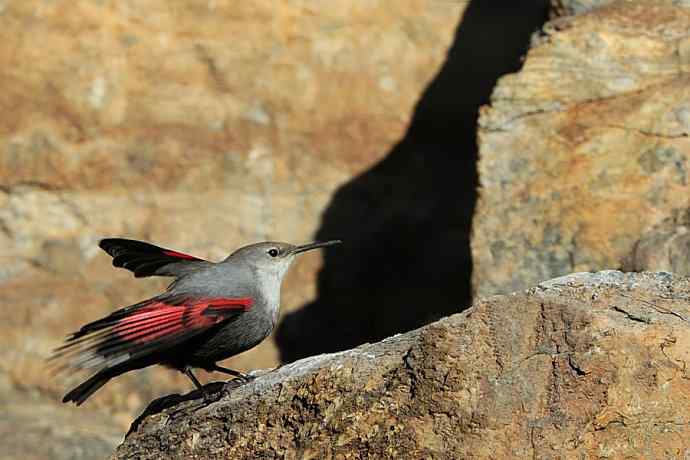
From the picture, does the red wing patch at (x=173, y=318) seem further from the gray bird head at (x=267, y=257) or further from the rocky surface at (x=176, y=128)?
the rocky surface at (x=176, y=128)

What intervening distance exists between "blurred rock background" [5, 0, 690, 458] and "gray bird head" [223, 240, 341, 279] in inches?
120

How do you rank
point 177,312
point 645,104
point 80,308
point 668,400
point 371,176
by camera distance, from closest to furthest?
point 668,400, point 177,312, point 645,104, point 80,308, point 371,176

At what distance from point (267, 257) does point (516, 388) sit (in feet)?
7.66

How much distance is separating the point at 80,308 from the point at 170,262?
12.0ft

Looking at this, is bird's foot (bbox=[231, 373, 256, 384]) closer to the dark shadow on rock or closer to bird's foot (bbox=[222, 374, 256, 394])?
bird's foot (bbox=[222, 374, 256, 394])

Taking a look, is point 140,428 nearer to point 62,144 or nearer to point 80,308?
point 80,308

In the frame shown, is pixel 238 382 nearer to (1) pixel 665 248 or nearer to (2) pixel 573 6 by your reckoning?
(1) pixel 665 248

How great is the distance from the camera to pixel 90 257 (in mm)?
9883

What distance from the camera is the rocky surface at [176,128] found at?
32.3 ft

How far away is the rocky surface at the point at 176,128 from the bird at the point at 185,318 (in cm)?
350

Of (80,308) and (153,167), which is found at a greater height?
(153,167)

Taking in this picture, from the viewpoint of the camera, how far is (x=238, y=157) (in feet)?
33.6

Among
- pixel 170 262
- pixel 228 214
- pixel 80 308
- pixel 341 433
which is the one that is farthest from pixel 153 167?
pixel 341 433

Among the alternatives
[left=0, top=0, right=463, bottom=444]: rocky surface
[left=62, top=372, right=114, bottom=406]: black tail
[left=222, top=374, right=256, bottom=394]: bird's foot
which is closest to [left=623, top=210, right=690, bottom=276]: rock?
[left=222, top=374, right=256, bottom=394]: bird's foot
